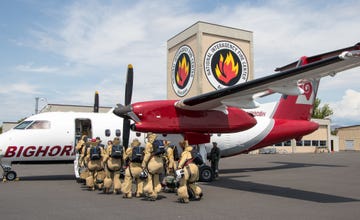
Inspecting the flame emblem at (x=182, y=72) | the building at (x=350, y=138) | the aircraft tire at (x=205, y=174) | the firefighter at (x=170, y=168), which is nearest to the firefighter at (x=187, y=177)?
the firefighter at (x=170, y=168)

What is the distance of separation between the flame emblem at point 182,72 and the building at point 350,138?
3500 centimetres

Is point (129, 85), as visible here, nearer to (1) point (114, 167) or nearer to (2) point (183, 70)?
(1) point (114, 167)

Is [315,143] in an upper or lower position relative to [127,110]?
lower

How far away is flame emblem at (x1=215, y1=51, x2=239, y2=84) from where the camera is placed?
143 ft

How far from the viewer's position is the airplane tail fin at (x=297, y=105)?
17000mm

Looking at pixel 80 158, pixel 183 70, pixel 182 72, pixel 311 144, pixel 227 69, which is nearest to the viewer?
pixel 80 158

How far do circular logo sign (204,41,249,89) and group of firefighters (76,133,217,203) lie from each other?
32440mm

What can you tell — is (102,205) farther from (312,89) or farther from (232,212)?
(312,89)

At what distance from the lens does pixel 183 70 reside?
4559cm

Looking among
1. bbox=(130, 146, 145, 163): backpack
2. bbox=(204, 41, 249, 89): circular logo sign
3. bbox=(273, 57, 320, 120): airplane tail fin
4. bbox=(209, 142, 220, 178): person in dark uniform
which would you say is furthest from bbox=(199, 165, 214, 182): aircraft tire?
bbox=(204, 41, 249, 89): circular logo sign

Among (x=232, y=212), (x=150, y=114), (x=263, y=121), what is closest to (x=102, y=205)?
(x=232, y=212)

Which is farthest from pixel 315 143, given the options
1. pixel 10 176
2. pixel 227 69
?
pixel 10 176

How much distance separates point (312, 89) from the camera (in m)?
17.3

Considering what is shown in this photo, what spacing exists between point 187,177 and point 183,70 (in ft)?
123
